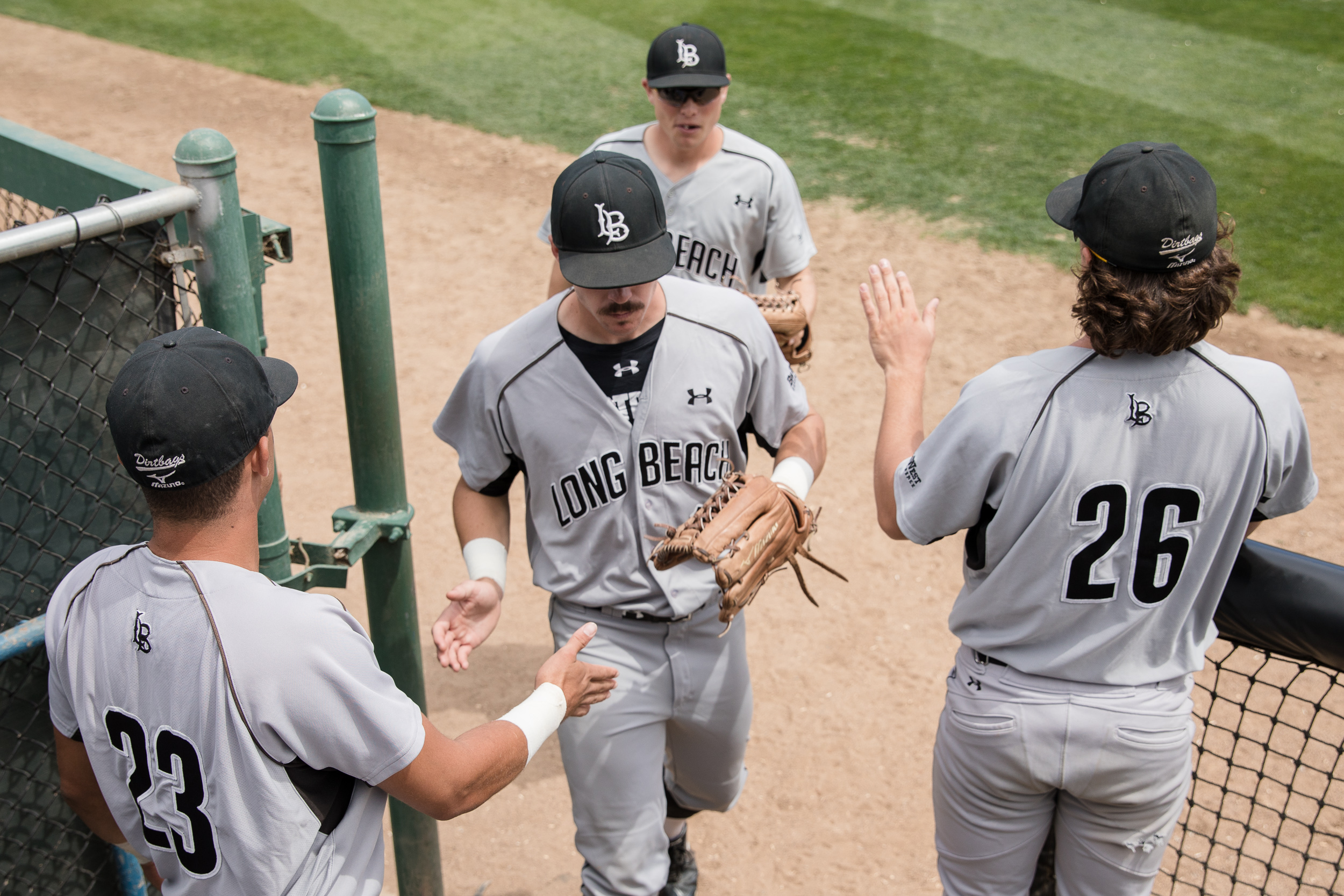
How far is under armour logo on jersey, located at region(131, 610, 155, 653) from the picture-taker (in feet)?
5.80

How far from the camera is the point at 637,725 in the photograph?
9.43ft

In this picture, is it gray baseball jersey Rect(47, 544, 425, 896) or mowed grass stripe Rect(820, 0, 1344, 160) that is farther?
mowed grass stripe Rect(820, 0, 1344, 160)

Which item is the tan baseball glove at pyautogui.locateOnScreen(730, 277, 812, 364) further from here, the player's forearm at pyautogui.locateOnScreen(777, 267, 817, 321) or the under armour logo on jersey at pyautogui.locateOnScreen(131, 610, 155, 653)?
the under armour logo on jersey at pyautogui.locateOnScreen(131, 610, 155, 653)

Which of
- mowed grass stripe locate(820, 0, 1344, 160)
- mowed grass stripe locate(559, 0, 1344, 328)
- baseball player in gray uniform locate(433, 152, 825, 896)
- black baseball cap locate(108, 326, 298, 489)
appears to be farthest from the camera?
mowed grass stripe locate(820, 0, 1344, 160)

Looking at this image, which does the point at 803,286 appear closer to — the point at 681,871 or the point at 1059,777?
the point at 681,871

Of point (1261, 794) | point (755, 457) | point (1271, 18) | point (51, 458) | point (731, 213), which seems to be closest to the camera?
point (51, 458)

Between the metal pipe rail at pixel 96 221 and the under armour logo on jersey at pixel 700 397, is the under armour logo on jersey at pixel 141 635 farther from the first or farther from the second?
the under armour logo on jersey at pixel 700 397

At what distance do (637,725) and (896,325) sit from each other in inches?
46.6

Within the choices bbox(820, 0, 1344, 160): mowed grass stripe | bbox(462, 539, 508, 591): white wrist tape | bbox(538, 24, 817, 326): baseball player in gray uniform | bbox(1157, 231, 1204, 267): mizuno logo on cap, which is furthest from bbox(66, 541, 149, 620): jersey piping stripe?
bbox(820, 0, 1344, 160): mowed grass stripe

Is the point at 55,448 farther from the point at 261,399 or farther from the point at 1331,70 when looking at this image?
the point at 1331,70

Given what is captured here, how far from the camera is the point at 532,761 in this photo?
13.3ft

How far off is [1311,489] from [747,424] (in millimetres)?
1332

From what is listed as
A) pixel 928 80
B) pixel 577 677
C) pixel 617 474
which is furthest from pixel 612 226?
pixel 928 80

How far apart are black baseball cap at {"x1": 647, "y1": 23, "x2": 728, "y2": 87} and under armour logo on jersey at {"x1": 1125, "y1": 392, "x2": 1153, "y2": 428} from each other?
85.0 inches
